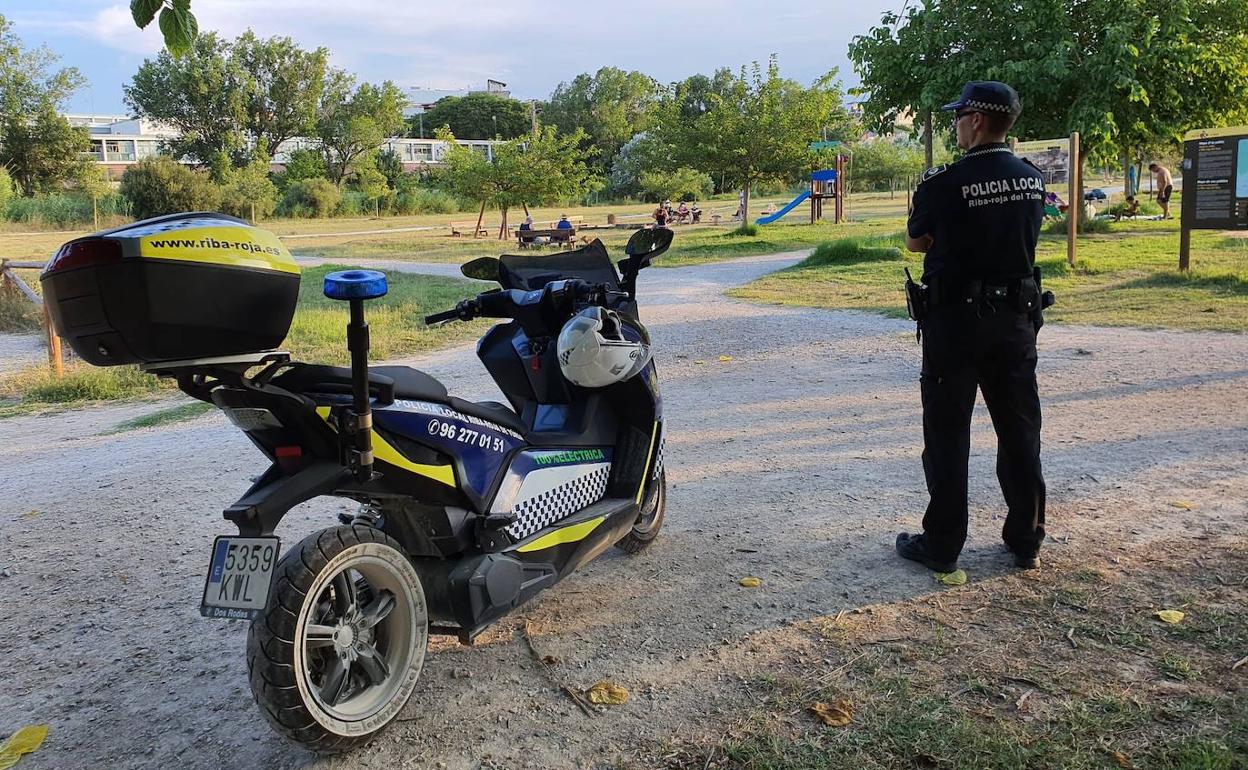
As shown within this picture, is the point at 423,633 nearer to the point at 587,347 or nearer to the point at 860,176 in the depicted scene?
the point at 587,347

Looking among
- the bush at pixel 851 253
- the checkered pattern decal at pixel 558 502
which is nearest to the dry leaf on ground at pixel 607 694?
the checkered pattern decal at pixel 558 502

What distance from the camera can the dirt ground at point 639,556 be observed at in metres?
2.91

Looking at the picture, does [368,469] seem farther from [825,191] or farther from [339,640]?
[825,191]

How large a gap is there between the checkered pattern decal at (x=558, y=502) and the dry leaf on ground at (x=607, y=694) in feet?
1.82

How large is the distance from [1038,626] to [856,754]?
1.12 metres

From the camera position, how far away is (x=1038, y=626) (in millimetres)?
3381

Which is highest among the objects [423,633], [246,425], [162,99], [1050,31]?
[162,99]

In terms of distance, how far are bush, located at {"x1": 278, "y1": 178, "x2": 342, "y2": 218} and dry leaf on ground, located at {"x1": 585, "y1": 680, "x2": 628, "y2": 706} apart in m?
52.3

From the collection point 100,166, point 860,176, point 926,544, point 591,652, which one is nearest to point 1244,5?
point 926,544

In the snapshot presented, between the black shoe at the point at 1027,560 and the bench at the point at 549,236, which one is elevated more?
the bench at the point at 549,236

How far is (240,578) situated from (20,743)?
1003 mm

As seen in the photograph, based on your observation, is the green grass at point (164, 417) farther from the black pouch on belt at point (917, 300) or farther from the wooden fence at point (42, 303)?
the black pouch on belt at point (917, 300)

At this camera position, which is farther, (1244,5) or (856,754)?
(1244,5)

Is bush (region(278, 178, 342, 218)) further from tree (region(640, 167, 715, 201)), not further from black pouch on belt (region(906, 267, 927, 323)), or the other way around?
black pouch on belt (region(906, 267, 927, 323))
